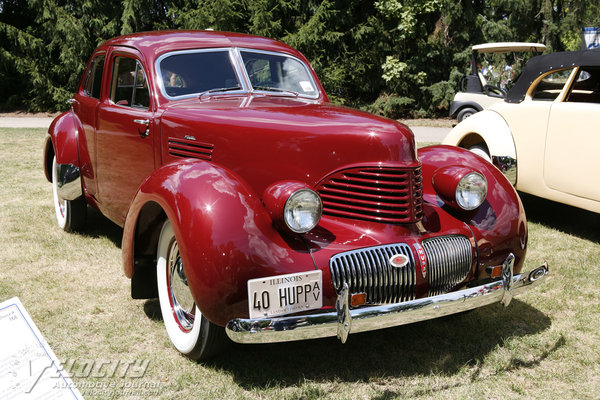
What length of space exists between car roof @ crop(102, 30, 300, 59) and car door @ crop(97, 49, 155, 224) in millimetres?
111

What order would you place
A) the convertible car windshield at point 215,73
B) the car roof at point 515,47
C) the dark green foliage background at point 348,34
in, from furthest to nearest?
1. the dark green foliage background at point 348,34
2. the car roof at point 515,47
3. the convertible car windshield at point 215,73

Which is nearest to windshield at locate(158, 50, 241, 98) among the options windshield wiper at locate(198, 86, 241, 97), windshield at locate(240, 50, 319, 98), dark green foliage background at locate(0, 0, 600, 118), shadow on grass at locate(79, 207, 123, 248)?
windshield wiper at locate(198, 86, 241, 97)

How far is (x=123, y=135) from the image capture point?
395cm

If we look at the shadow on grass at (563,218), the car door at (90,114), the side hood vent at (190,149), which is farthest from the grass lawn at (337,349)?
the side hood vent at (190,149)

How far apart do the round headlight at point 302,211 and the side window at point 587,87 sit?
4082 millimetres

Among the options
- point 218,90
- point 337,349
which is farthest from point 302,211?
point 218,90

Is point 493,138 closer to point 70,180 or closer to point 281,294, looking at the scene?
point 281,294

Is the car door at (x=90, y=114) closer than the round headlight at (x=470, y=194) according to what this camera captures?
No

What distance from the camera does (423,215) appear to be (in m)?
3.10

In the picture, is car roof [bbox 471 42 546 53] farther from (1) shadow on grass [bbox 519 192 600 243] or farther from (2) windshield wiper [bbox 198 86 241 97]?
(2) windshield wiper [bbox 198 86 241 97]

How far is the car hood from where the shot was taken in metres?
2.96

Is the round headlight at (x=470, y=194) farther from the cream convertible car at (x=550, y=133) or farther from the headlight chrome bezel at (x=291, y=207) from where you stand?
the cream convertible car at (x=550, y=133)

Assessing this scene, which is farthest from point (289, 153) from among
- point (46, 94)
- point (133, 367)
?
point (46, 94)

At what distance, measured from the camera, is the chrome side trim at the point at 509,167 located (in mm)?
5504
